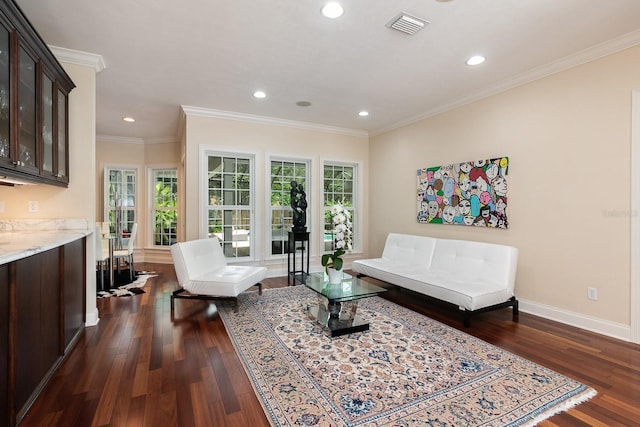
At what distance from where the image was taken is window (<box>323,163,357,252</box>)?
5.89m

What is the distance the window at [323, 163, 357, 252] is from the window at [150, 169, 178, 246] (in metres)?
3.47

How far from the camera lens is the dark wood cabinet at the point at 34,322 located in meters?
1.53

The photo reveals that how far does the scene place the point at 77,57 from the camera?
10.1 feet

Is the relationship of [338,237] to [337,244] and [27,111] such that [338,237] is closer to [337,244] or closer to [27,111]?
[337,244]

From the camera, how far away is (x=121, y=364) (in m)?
2.36

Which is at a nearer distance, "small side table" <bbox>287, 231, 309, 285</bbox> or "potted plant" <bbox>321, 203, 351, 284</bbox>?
"potted plant" <bbox>321, 203, 351, 284</bbox>

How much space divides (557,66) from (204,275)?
4.58m

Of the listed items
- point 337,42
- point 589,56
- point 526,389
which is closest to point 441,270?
point 526,389

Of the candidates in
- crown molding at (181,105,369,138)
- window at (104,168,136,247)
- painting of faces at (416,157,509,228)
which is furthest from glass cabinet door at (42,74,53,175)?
painting of faces at (416,157,509,228)

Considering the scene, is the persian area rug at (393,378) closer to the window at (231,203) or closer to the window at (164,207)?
the window at (231,203)

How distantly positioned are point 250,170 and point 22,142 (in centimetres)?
323

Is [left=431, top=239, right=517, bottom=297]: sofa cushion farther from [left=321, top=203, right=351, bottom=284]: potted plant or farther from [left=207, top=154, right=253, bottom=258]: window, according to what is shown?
[left=207, top=154, right=253, bottom=258]: window

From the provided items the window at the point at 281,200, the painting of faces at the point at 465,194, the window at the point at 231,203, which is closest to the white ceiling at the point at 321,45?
the painting of faces at the point at 465,194

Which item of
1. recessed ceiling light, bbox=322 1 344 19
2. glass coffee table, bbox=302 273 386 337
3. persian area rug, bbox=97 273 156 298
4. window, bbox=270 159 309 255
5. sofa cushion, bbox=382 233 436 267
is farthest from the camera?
window, bbox=270 159 309 255
